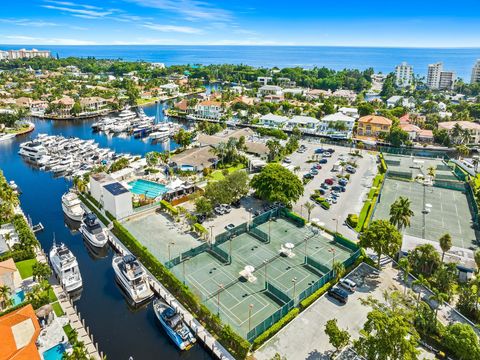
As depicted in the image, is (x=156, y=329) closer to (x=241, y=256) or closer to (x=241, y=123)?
(x=241, y=256)

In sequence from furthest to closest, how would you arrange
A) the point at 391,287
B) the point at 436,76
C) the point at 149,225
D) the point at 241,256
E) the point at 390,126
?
the point at 436,76 < the point at 390,126 < the point at 149,225 < the point at 241,256 < the point at 391,287

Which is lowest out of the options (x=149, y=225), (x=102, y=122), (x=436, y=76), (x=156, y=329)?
(x=156, y=329)

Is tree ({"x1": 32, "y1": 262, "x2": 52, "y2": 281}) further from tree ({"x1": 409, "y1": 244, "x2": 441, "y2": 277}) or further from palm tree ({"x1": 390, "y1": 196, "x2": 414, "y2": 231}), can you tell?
palm tree ({"x1": 390, "y1": 196, "x2": 414, "y2": 231})

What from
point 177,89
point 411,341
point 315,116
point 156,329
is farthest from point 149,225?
point 177,89

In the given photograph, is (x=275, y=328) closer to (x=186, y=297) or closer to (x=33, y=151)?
(x=186, y=297)

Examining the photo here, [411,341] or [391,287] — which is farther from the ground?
[411,341]

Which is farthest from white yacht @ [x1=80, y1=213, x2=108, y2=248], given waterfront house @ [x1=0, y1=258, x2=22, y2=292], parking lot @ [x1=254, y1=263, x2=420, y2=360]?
parking lot @ [x1=254, y1=263, x2=420, y2=360]

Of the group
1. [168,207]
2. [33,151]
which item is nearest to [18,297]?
[168,207]

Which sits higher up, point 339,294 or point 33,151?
point 33,151
